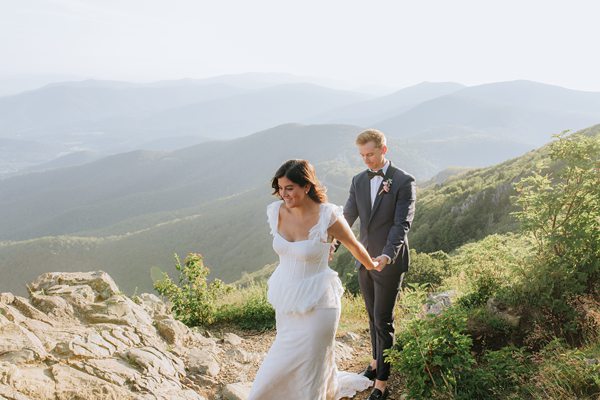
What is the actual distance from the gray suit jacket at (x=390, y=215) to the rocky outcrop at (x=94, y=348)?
7.98ft

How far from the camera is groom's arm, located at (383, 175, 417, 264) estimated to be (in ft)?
12.4

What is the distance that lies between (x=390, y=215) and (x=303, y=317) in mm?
1284

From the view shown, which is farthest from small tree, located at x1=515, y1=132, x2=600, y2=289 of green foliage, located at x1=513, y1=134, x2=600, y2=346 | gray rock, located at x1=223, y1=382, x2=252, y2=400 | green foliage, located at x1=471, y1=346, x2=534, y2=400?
gray rock, located at x1=223, y1=382, x2=252, y2=400

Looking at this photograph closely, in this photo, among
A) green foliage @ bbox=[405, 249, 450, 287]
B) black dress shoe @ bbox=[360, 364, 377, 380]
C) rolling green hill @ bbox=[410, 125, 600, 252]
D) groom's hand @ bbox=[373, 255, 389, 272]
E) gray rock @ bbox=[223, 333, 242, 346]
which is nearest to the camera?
groom's hand @ bbox=[373, 255, 389, 272]

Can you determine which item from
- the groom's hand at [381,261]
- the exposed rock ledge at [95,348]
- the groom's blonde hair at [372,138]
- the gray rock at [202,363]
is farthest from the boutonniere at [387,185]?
the gray rock at [202,363]

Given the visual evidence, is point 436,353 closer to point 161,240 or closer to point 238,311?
point 238,311

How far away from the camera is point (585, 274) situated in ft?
13.8

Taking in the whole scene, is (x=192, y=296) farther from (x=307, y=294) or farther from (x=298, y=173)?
(x=298, y=173)

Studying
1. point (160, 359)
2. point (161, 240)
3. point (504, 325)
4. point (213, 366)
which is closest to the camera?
point (504, 325)

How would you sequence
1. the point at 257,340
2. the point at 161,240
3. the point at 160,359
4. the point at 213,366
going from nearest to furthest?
the point at 160,359, the point at 213,366, the point at 257,340, the point at 161,240

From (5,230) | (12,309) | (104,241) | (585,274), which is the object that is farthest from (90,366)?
(5,230)

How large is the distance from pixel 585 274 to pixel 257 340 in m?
4.48

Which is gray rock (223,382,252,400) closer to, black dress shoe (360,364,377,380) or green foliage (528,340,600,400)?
black dress shoe (360,364,377,380)

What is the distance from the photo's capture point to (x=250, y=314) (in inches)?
→ 295
